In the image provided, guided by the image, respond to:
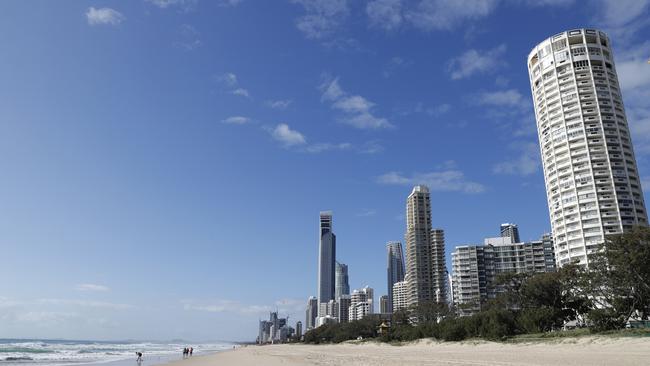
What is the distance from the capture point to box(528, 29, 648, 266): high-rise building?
110188 millimetres

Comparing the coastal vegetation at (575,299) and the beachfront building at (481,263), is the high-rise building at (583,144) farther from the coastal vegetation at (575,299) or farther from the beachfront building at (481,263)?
the coastal vegetation at (575,299)

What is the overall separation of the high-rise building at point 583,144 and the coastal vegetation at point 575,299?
173 ft

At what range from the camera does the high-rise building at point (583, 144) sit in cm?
11019

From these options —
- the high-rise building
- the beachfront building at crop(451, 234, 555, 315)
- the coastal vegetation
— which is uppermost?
the high-rise building

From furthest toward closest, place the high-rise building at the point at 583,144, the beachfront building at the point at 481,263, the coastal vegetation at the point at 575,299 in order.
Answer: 1. the beachfront building at the point at 481,263
2. the high-rise building at the point at 583,144
3. the coastal vegetation at the point at 575,299

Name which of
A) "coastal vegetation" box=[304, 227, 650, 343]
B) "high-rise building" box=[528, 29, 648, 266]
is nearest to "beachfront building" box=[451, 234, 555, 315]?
"high-rise building" box=[528, 29, 648, 266]

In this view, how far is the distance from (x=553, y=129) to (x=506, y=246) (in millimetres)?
56478

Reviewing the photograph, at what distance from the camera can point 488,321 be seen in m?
51.0

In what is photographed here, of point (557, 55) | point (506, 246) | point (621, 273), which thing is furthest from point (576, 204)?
point (621, 273)

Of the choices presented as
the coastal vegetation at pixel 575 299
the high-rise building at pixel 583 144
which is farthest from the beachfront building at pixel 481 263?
the coastal vegetation at pixel 575 299

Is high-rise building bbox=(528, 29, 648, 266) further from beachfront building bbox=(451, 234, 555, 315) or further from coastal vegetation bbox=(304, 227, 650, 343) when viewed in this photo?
coastal vegetation bbox=(304, 227, 650, 343)

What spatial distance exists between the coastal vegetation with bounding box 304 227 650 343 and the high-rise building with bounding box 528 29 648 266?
52745 millimetres

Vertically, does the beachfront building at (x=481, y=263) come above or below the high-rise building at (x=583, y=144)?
below

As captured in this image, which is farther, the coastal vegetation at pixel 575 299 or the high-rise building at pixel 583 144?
the high-rise building at pixel 583 144
